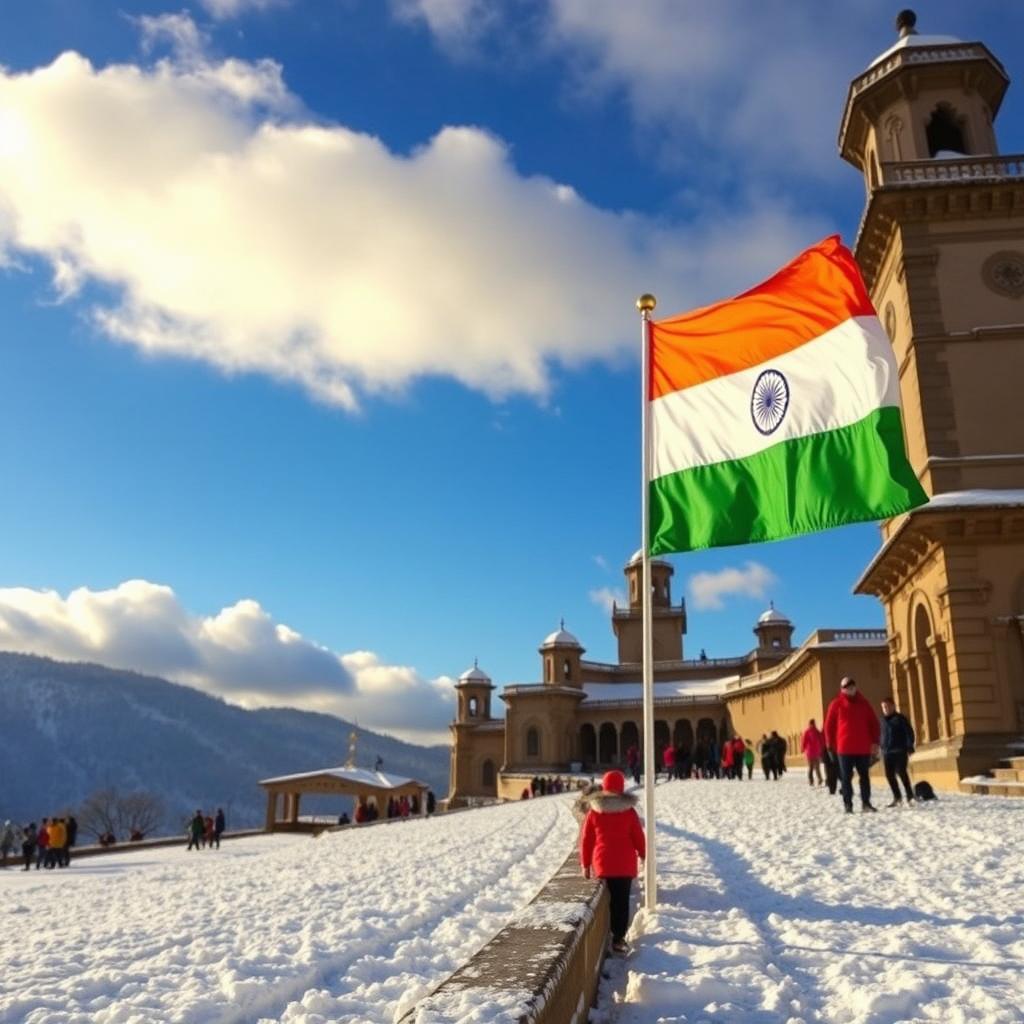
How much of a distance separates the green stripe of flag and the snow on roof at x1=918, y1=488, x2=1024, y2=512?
41.2 ft

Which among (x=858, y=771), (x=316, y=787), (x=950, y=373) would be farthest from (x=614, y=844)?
(x=316, y=787)

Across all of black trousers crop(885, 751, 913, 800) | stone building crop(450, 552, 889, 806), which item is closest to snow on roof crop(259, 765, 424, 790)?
stone building crop(450, 552, 889, 806)

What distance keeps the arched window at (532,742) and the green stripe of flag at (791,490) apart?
58.5m

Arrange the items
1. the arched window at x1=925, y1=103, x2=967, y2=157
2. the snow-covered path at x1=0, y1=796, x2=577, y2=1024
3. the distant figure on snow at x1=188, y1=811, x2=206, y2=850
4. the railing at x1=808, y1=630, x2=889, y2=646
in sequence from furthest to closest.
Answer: the railing at x1=808, y1=630, x2=889, y2=646 → the distant figure on snow at x1=188, y1=811, x2=206, y2=850 → the arched window at x1=925, y1=103, x2=967, y2=157 → the snow-covered path at x1=0, y1=796, x2=577, y2=1024

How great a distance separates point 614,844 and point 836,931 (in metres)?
1.59

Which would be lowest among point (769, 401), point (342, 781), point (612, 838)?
point (342, 781)

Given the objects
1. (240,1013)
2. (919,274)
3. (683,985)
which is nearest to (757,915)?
(683,985)

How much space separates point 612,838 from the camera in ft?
21.6

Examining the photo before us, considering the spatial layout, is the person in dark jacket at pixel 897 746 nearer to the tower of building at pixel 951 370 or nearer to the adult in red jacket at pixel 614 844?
the tower of building at pixel 951 370

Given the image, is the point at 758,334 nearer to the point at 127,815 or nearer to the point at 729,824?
the point at 729,824

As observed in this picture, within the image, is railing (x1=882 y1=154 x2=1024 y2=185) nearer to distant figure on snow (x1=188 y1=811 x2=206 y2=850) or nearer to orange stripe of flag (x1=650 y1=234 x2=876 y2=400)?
orange stripe of flag (x1=650 y1=234 x2=876 y2=400)

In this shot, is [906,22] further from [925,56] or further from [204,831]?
[204,831]

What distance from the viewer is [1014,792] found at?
1496 cm

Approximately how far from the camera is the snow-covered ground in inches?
188
